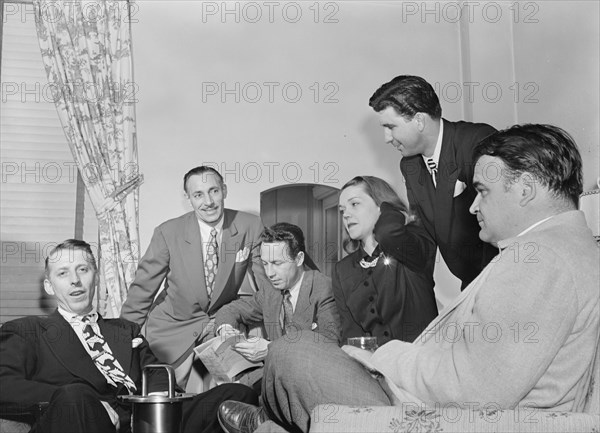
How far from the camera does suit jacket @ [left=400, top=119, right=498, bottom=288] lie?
3.89 m

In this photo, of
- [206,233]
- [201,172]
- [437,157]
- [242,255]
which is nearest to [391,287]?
[437,157]

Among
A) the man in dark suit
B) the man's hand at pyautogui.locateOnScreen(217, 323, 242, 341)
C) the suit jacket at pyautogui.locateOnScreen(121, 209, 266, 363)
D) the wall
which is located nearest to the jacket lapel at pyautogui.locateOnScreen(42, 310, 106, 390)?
the man's hand at pyautogui.locateOnScreen(217, 323, 242, 341)

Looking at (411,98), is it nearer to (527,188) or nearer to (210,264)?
(210,264)

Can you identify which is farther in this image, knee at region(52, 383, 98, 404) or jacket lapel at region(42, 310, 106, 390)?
jacket lapel at region(42, 310, 106, 390)

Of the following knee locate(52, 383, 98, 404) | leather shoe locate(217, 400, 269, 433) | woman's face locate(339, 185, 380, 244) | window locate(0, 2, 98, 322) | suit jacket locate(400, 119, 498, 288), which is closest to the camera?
leather shoe locate(217, 400, 269, 433)

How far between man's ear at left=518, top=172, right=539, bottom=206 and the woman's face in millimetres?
2470

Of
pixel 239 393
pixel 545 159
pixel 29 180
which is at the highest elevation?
pixel 29 180

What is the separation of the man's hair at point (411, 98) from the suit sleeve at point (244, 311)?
141 centimetres

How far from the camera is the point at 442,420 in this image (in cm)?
158

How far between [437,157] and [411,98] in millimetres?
337

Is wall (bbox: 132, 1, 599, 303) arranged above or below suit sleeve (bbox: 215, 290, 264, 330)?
above

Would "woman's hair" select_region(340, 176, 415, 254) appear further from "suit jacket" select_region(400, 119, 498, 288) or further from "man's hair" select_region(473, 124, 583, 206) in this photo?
"man's hair" select_region(473, 124, 583, 206)

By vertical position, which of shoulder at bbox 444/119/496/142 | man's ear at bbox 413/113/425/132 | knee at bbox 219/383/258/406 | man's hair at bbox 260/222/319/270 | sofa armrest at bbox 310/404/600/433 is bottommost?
knee at bbox 219/383/258/406

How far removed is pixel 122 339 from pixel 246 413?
157 cm
